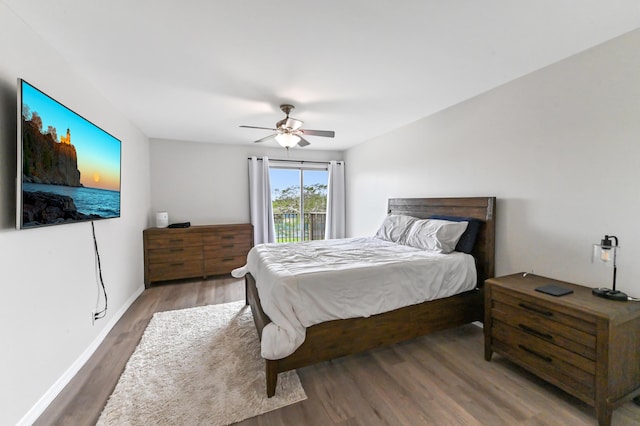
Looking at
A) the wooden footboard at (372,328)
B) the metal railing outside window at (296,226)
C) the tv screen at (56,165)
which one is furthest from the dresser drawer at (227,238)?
the wooden footboard at (372,328)

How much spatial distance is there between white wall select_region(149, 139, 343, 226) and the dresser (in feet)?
2.00

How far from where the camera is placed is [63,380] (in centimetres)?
188

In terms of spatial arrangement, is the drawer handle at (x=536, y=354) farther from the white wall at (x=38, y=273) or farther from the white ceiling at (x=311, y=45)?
the white wall at (x=38, y=273)

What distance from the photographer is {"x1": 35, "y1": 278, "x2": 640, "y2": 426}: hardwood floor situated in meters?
1.59

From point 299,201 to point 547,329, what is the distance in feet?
15.1

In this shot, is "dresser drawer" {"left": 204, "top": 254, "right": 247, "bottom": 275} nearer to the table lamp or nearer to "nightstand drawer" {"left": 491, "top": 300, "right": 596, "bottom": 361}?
"nightstand drawer" {"left": 491, "top": 300, "right": 596, "bottom": 361}

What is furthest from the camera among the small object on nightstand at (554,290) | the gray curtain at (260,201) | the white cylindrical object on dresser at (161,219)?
the gray curtain at (260,201)

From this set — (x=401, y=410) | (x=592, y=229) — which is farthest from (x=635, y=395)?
(x=401, y=410)

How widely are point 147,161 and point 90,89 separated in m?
2.12

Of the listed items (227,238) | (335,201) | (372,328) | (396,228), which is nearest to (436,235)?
(396,228)

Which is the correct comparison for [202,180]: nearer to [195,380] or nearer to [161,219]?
[161,219]

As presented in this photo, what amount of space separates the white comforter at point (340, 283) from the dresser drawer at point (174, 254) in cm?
205

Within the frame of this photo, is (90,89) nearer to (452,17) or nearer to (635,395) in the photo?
(452,17)

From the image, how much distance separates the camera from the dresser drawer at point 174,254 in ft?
13.5
